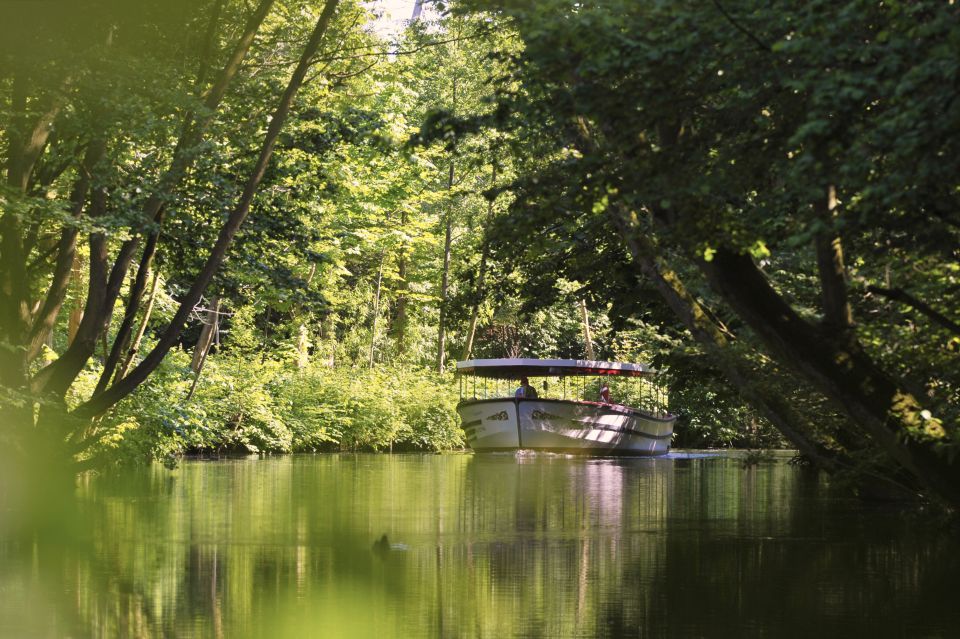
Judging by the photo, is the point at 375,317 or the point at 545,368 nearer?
the point at 545,368

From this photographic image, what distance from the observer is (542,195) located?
1187 centimetres

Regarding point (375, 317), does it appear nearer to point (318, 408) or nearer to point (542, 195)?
point (318, 408)

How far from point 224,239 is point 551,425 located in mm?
23410

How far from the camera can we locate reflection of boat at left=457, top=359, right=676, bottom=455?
141ft

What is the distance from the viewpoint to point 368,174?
41.6 meters

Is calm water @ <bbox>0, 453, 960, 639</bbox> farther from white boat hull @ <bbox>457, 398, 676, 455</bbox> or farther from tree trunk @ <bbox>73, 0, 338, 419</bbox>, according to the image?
white boat hull @ <bbox>457, 398, 676, 455</bbox>

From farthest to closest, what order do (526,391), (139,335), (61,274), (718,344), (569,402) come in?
(526,391), (569,402), (139,335), (61,274), (718,344)

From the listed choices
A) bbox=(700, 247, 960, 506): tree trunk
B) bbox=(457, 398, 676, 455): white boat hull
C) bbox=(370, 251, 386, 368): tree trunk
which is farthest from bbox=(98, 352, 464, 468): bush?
bbox=(700, 247, 960, 506): tree trunk

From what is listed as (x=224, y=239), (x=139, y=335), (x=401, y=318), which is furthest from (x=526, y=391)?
(x=224, y=239)

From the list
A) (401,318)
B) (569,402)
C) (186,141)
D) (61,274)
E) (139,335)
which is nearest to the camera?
(186,141)

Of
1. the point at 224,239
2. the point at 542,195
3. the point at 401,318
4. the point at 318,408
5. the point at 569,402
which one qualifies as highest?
the point at 401,318

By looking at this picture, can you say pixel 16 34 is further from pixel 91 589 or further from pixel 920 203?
pixel 920 203

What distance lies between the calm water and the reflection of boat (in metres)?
18.9

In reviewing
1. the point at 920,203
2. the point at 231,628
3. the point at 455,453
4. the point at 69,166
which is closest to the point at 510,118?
the point at 920,203
